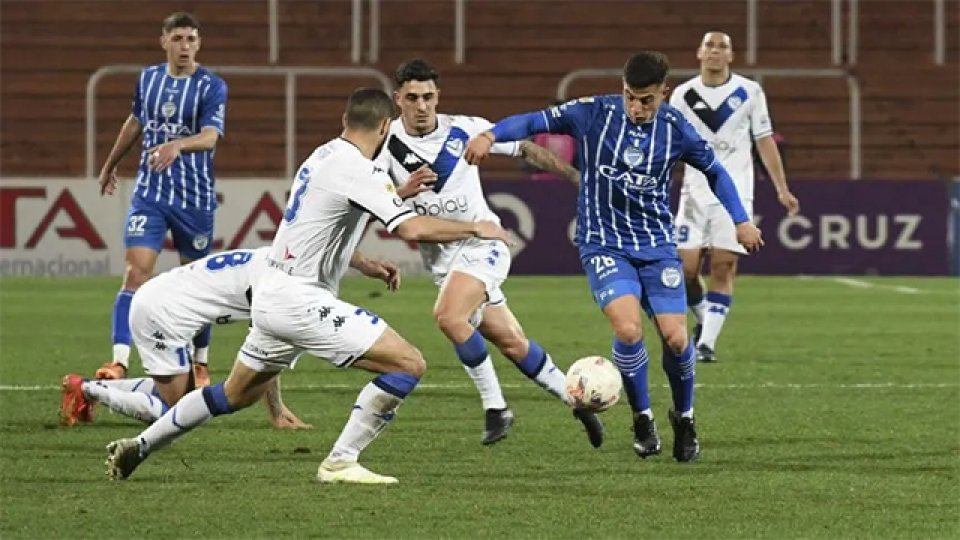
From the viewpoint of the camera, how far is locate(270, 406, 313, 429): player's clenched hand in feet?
34.7

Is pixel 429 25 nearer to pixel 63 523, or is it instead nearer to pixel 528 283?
pixel 528 283

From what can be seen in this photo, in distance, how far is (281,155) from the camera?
27.2 meters

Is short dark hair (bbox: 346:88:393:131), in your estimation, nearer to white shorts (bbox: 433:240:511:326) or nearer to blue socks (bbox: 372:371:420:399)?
blue socks (bbox: 372:371:420:399)

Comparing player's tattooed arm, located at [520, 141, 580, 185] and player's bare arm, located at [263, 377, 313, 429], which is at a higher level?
player's tattooed arm, located at [520, 141, 580, 185]

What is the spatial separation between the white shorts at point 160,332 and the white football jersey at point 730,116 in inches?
218

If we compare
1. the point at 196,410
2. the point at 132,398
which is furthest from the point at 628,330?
the point at 132,398

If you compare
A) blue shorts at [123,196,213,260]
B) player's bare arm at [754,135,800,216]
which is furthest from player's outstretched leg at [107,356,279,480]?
player's bare arm at [754,135,800,216]

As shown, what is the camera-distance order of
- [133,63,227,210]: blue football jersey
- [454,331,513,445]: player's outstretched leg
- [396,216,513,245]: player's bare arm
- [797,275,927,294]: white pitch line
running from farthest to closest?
[797,275,927,294]: white pitch line
[133,63,227,210]: blue football jersey
[454,331,513,445]: player's outstretched leg
[396,216,513,245]: player's bare arm

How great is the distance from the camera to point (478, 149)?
30.5ft

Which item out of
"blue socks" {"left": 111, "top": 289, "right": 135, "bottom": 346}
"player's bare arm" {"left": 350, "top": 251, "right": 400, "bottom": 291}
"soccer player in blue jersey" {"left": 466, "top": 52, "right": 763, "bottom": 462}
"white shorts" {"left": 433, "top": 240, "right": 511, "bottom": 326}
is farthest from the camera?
"blue socks" {"left": 111, "top": 289, "right": 135, "bottom": 346}

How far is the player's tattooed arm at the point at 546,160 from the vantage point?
403 inches

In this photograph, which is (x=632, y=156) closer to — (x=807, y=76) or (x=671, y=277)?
(x=671, y=277)

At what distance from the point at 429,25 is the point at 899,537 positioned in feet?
71.0

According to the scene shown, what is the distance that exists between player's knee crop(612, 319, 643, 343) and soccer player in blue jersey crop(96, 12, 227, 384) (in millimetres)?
3149
